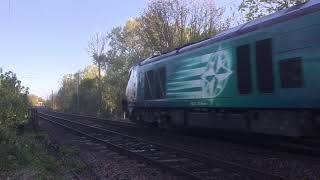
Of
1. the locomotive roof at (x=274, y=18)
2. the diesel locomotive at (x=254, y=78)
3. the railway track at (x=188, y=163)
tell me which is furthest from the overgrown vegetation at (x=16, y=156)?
the locomotive roof at (x=274, y=18)

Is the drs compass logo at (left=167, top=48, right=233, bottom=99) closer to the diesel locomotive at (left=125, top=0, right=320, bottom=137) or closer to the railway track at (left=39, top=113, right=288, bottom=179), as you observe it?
the diesel locomotive at (left=125, top=0, right=320, bottom=137)

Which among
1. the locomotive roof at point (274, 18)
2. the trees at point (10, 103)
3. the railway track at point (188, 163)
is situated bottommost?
the railway track at point (188, 163)

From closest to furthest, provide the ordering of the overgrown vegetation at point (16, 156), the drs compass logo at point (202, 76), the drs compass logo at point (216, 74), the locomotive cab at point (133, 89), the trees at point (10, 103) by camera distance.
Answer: the overgrown vegetation at point (16, 156)
the drs compass logo at point (216, 74)
the drs compass logo at point (202, 76)
the trees at point (10, 103)
the locomotive cab at point (133, 89)

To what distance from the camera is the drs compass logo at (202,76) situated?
16469 mm

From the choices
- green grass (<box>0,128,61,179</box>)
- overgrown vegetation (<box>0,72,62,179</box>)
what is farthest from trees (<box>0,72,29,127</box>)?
green grass (<box>0,128,61,179</box>)

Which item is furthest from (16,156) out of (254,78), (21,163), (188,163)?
(254,78)

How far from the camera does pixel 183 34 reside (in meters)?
43.7

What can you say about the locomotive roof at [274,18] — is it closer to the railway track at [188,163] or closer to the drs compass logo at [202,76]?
the drs compass logo at [202,76]

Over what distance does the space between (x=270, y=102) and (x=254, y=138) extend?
4268 mm

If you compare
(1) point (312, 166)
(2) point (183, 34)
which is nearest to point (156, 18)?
(2) point (183, 34)

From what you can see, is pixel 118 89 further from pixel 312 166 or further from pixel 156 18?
pixel 312 166

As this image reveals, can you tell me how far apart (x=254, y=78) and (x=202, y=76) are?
341 centimetres

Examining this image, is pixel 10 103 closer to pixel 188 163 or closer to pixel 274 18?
pixel 188 163

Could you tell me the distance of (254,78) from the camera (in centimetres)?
1474
